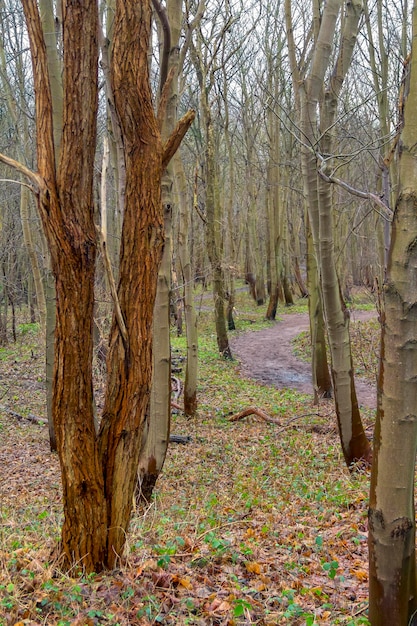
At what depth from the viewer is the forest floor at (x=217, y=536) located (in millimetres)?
3100

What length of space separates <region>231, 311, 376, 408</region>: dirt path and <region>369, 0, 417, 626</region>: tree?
8558 mm

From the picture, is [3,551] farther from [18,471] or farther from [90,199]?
[18,471]

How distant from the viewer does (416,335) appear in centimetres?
252

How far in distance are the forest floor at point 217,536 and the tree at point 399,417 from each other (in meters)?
0.39

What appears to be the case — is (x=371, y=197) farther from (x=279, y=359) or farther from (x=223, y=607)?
(x=279, y=359)

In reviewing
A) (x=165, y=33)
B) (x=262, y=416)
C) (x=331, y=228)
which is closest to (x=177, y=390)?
(x=262, y=416)

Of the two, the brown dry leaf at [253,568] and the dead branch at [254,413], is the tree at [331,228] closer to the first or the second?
the dead branch at [254,413]

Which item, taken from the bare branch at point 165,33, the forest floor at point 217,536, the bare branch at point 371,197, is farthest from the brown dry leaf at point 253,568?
the bare branch at point 165,33

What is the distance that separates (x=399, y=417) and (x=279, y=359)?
549 inches

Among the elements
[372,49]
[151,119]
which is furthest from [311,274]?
[151,119]

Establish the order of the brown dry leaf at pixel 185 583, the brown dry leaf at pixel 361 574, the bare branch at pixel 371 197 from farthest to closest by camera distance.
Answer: the brown dry leaf at pixel 361 574
the bare branch at pixel 371 197
the brown dry leaf at pixel 185 583

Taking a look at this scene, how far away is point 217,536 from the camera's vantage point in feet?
14.1

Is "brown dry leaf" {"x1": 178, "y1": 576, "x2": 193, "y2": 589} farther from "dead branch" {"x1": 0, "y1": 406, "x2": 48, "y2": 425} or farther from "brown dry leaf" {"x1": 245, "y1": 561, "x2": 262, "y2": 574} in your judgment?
"dead branch" {"x1": 0, "y1": 406, "x2": 48, "y2": 425}

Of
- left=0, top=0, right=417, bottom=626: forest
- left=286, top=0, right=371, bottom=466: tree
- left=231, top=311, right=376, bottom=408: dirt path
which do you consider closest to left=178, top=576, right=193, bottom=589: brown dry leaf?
left=0, top=0, right=417, bottom=626: forest
